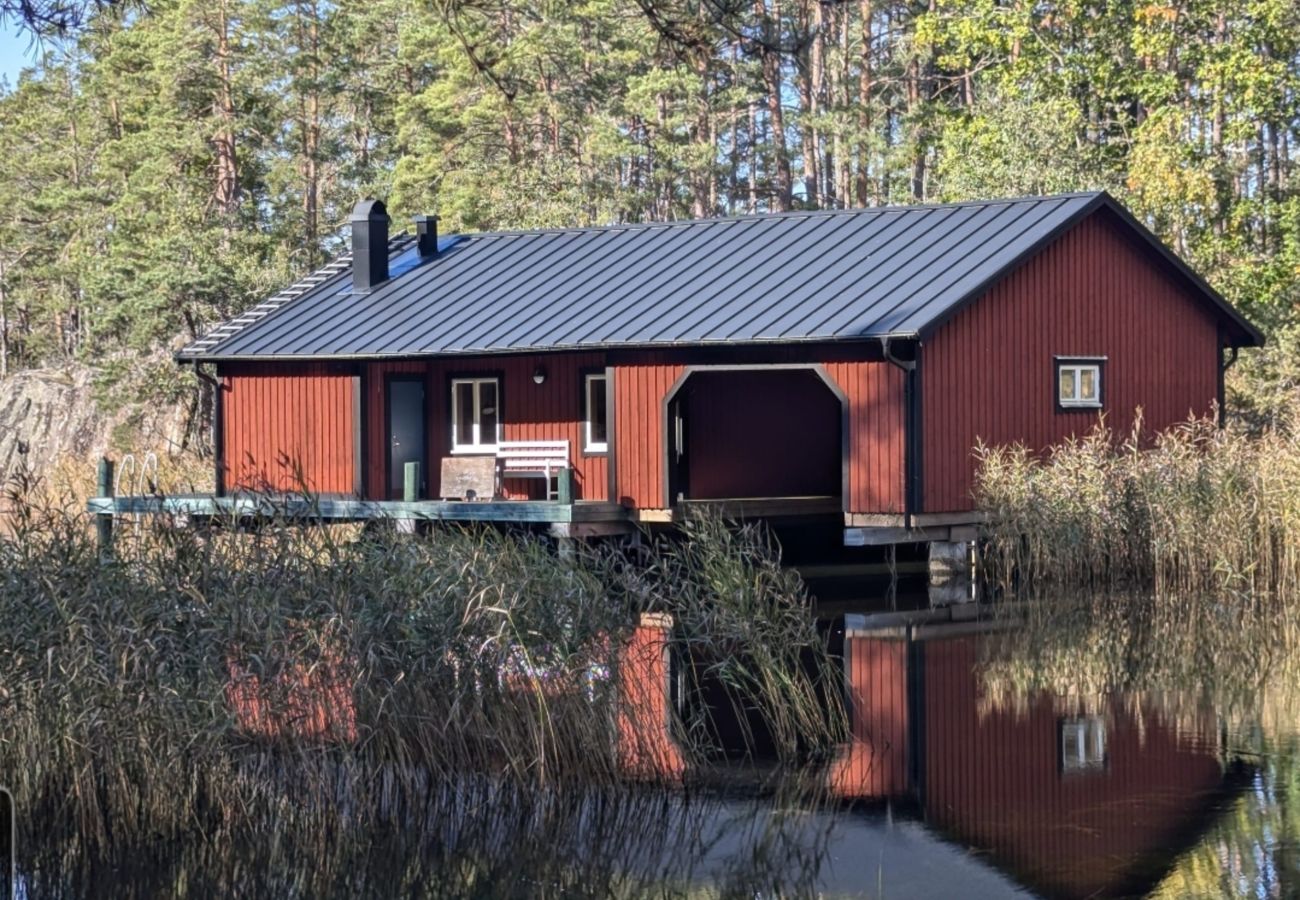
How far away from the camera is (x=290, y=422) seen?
25062 mm

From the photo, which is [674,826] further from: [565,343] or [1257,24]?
[1257,24]

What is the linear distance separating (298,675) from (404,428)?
15.7m

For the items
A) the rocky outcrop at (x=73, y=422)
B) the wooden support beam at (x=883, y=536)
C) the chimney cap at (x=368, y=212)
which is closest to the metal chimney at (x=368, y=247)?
the chimney cap at (x=368, y=212)

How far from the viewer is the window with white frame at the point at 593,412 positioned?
23.2 meters

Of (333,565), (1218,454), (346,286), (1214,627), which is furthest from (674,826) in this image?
(346,286)

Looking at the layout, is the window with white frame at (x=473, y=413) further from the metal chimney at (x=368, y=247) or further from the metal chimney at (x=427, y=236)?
the metal chimney at (x=427, y=236)

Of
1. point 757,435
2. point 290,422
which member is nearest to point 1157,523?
point 757,435

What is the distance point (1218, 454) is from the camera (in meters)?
19.3

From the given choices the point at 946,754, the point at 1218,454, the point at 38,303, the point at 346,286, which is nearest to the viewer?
the point at 946,754

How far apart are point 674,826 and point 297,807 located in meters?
1.82

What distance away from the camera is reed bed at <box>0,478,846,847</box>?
8711 mm

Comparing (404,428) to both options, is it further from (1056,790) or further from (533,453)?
(1056,790)

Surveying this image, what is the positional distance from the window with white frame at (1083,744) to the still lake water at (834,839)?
29mm

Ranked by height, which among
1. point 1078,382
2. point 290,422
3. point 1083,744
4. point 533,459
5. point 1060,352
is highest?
point 1060,352
